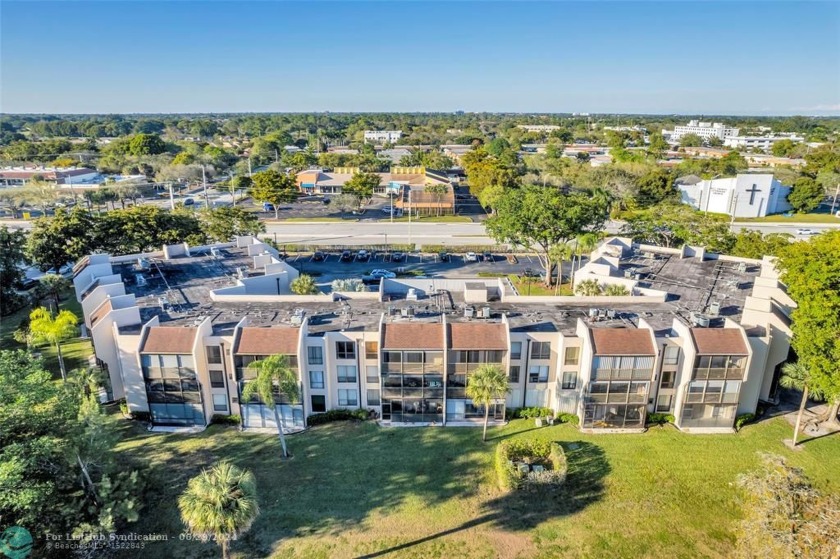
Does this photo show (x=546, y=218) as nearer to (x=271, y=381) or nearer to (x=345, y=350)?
(x=345, y=350)

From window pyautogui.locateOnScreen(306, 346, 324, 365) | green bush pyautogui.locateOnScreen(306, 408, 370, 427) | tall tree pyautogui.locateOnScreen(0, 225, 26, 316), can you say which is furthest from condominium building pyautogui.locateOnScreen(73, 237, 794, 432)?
tall tree pyautogui.locateOnScreen(0, 225, 26, 316)

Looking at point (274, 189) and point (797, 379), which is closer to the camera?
point (797, 379)

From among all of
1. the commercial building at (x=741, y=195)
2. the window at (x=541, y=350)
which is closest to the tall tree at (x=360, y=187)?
the commercial building at (x=741, y=195)

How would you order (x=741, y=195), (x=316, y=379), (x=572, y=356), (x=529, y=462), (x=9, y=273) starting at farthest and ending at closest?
(x=741, y=195), (x=9, y=273), (x=316, y=379), (x=572, y=356), (x=529, y=462)

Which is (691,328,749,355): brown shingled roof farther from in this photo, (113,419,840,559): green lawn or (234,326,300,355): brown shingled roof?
(234,326,300,355): brown shingled roof

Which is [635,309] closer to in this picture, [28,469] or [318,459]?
[318,459]

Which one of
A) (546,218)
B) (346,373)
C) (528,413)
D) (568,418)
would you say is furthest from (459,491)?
(546,218)

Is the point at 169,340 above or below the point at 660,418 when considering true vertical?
above
